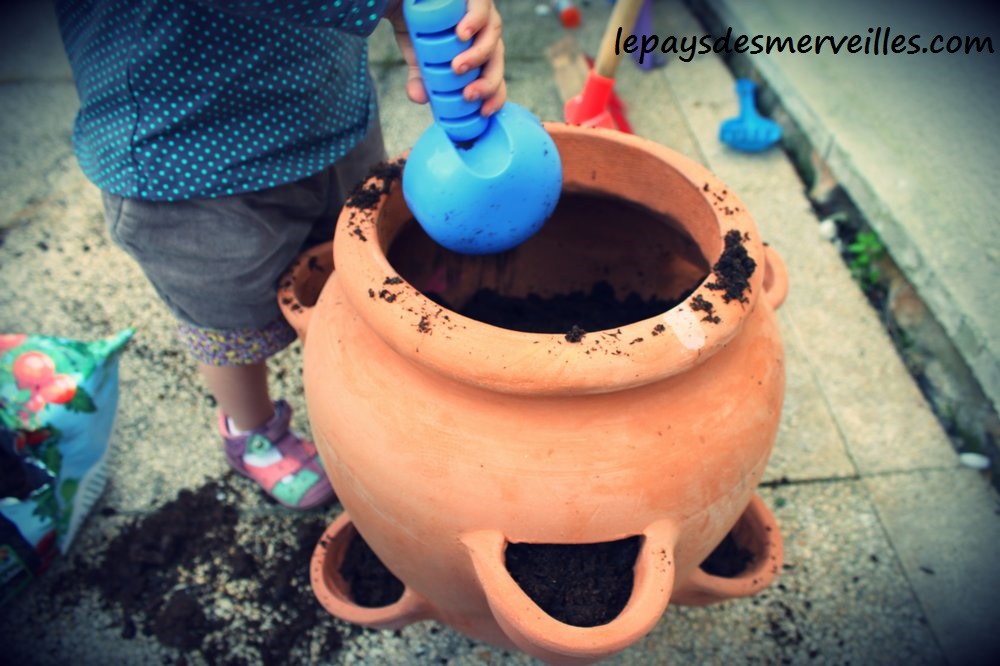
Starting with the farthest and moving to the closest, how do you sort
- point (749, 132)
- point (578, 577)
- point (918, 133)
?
point (749, 132)
point (918, 133)
point (578, 577)

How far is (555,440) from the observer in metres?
0.84

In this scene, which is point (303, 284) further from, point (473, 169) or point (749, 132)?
point (749, 132)

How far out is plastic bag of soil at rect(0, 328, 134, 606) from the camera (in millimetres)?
1291

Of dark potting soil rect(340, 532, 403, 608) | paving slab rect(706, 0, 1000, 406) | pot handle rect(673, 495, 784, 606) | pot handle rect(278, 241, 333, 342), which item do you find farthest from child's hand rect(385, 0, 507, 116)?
paving slab rect(706, 0, 1000, 406)

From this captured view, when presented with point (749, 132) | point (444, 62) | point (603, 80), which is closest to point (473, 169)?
point (444, 62)

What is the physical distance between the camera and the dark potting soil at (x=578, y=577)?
2.99 feet

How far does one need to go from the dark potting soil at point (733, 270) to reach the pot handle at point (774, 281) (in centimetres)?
20

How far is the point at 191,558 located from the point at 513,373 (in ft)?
3.16

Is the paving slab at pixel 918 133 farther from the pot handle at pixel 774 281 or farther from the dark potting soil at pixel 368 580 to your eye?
the dark potting soil at pixel 368 580

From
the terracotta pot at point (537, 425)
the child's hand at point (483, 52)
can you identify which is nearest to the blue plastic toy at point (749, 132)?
the terracotta pot at point (537, 425)

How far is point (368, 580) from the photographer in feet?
4.29

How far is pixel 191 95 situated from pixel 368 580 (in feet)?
2.86

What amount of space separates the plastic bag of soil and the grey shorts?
0.28 meters

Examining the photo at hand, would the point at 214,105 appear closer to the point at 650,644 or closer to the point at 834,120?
the point at 650,644
